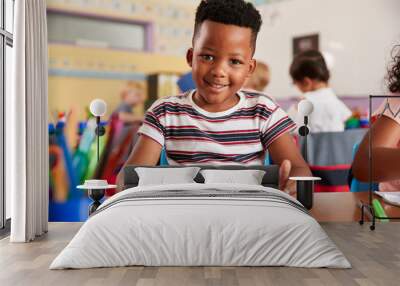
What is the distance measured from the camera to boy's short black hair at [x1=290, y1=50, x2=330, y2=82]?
6.12 meters

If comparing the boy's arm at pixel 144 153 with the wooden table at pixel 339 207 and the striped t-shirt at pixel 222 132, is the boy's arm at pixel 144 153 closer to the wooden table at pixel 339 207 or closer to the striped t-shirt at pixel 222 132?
the striped t-shirt at pixel 222 132

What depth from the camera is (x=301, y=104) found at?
587cm

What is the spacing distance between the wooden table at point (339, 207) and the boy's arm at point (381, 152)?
238 mm

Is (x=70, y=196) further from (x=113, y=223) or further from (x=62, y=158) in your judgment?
(x=113, y=223)

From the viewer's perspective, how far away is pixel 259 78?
6129 mm

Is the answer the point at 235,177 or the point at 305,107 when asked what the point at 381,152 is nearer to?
the point at 305,107

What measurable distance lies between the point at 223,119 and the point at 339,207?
1569mm

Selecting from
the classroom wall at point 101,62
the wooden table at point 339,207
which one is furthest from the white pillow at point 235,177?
the classroom wall at point 101,62

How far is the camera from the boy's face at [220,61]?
5.80 metres

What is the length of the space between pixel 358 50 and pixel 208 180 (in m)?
2.14

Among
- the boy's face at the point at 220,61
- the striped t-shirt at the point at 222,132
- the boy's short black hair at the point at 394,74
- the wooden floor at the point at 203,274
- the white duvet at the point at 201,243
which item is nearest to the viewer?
the wooden floor at the point at 203,274

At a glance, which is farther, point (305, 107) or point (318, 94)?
point (318, 94)

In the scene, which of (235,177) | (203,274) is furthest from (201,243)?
(235,177)

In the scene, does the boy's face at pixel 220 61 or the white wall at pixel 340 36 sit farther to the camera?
the white wall at pixel 340 36
